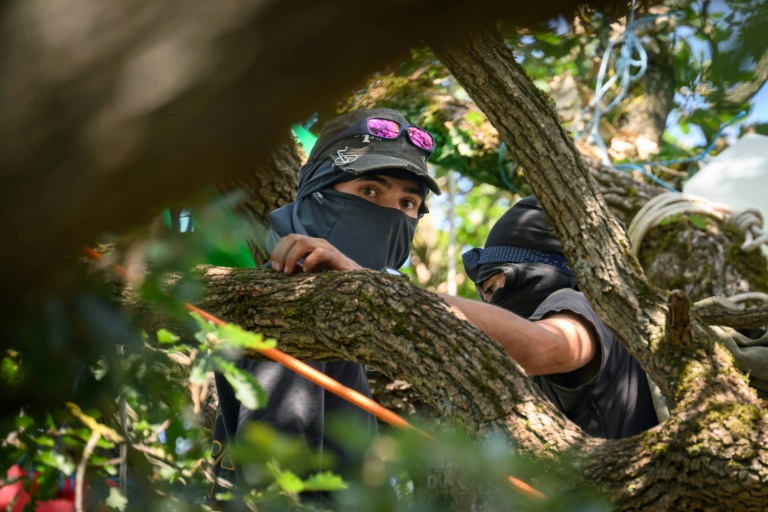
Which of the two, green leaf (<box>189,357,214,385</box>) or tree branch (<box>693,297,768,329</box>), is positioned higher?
green leaf (<box>189,357,214,385</box>)

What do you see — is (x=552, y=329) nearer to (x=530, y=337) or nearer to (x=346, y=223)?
(x=530, y=337)

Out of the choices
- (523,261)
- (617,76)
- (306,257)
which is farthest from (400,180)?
(617,76)

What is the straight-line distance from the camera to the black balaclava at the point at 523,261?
10.8 feet

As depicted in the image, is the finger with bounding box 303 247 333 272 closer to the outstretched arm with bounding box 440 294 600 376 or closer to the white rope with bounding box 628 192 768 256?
the outstretched arm with bounding box 440 294 600 376

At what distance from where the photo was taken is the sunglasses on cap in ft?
10.5

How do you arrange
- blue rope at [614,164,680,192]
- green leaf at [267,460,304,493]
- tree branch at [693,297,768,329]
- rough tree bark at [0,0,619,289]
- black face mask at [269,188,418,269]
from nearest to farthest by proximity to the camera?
rough tree bark at [0,0,619,289] < green leaf at [267,460,304,493] < tree branch at [693,297,768,329] < black face mask at [269,188,418,269] < blue rope at [614,164,680,192]

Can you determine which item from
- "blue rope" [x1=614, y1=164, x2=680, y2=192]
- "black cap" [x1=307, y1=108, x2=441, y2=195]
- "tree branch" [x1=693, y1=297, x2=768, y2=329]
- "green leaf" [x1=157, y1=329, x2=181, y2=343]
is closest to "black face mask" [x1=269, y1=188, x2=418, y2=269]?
"black cap" [x1=307, y1=108, x2=441, y2=195]

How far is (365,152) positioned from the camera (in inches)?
124

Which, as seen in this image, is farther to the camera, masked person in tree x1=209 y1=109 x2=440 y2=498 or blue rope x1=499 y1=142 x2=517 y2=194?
blue rope x1=499 y1=142 x2=517 y2=194

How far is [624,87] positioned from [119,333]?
498 cm

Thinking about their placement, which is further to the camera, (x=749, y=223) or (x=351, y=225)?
(x=749, y=223)

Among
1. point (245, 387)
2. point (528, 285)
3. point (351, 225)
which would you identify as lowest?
point (528, 285)

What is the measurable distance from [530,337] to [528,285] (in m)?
0.70

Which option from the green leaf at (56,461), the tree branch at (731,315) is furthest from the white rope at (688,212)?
the green leaf at (56,461)
